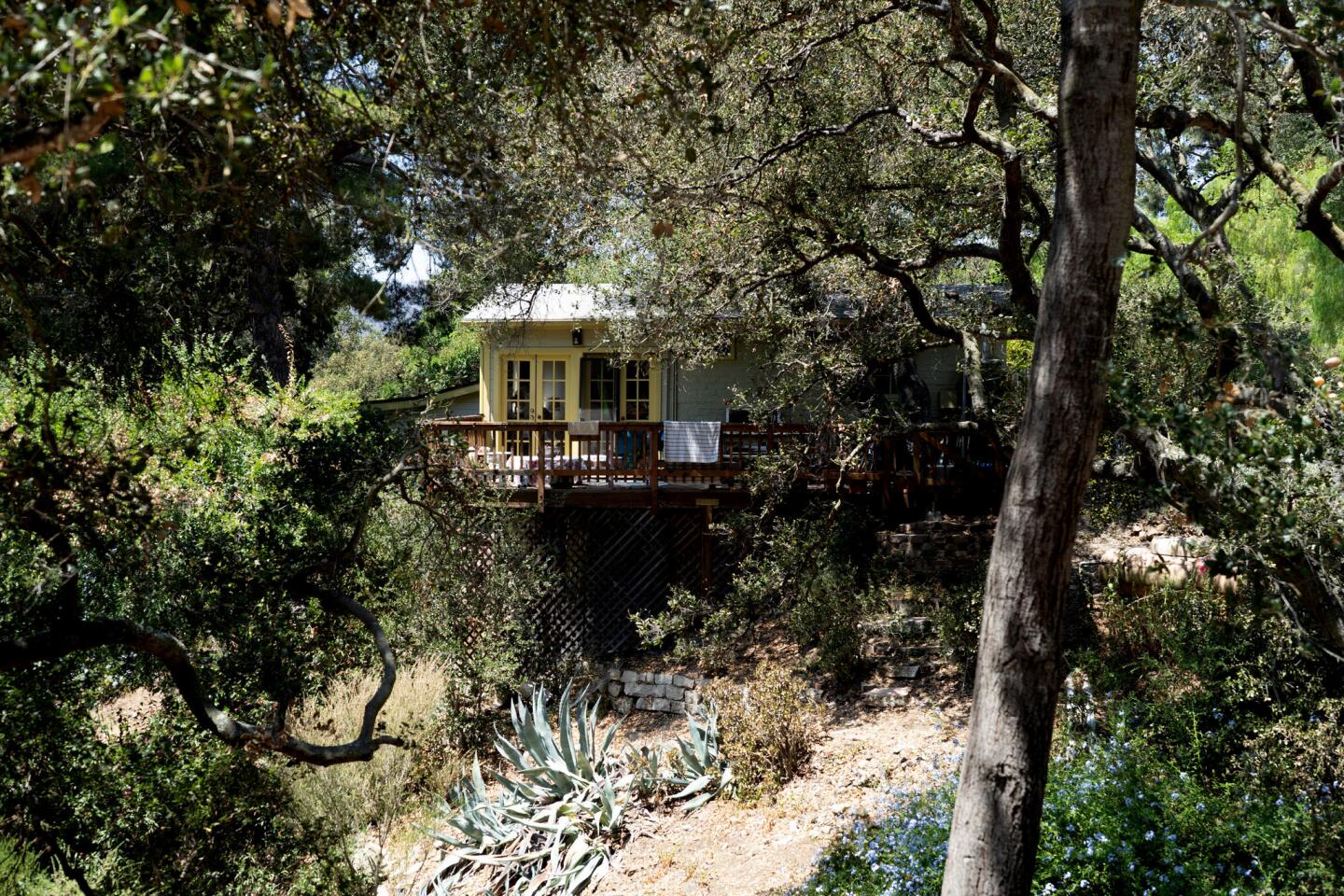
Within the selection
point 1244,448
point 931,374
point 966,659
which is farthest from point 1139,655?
point 931,374

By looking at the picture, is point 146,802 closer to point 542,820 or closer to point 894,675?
point 542,820

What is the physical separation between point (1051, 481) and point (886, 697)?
609 centimetres

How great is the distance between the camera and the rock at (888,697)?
31.1 ft

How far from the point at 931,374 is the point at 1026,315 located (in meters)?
6.94

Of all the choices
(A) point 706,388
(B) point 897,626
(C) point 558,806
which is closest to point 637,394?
(A) point 706,388

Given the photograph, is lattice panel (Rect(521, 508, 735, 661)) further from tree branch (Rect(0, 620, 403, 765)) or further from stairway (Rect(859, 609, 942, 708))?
tree branch (Rect(0, 620, 403, 765))

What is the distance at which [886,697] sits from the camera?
9586 millimetres

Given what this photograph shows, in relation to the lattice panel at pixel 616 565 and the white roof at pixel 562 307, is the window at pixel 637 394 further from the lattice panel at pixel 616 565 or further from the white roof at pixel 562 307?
the lattice panel at pixel 616 565

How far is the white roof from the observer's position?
1291 cm

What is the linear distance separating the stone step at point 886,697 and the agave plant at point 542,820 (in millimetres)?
2384

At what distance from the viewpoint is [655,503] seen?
13117mm

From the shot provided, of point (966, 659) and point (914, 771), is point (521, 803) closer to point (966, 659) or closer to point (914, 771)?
point (914, 771)

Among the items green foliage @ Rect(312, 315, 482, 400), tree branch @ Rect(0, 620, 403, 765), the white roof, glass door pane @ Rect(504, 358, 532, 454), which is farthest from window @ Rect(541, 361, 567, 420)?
tree branch @ Rect(0, 620, 403, 765)

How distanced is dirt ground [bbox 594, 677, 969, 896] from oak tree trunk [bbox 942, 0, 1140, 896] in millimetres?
3184
